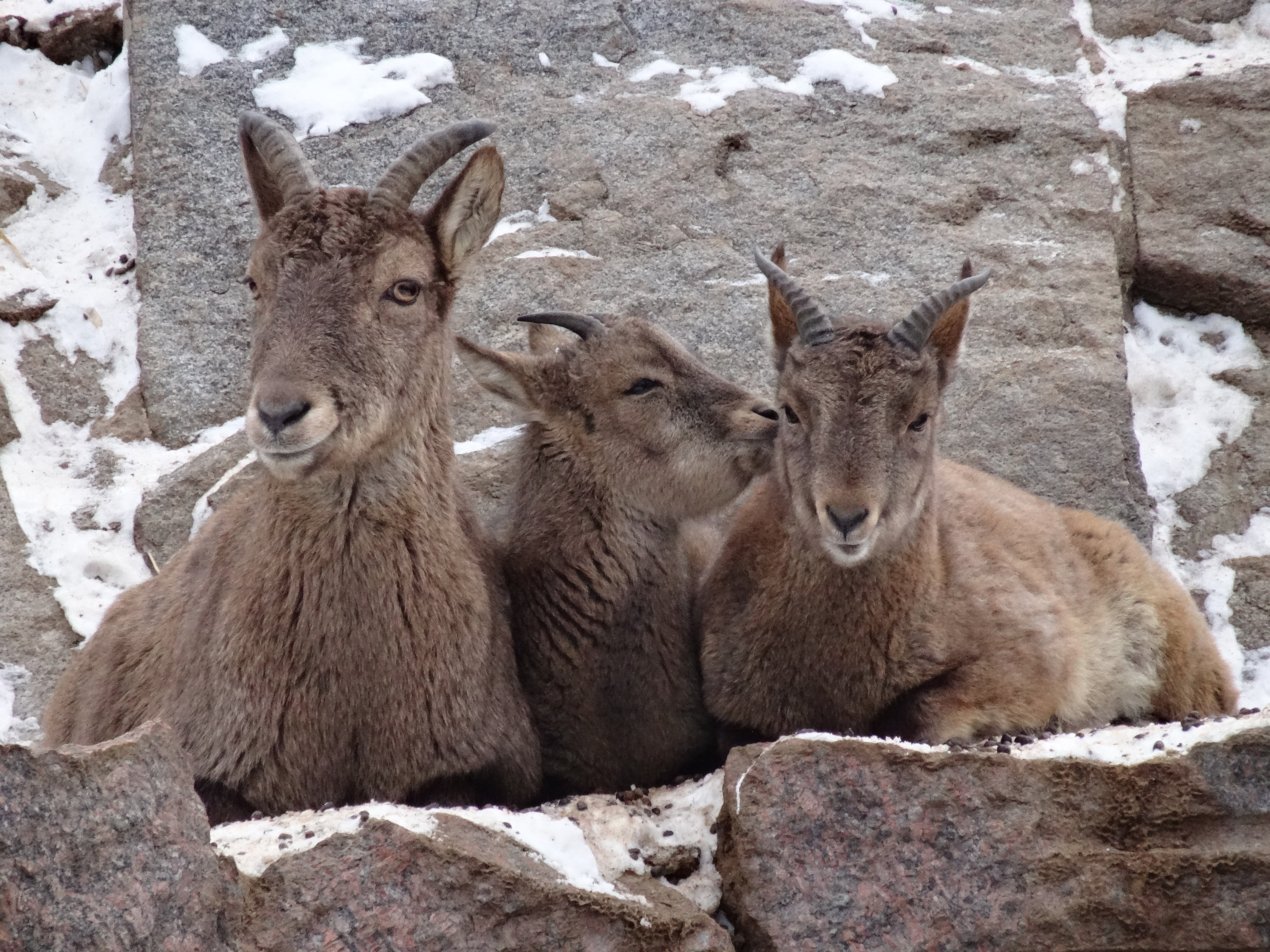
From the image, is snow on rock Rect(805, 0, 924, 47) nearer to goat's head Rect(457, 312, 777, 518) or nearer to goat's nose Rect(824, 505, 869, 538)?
goat's head Rect(457, 312, 777, 518)

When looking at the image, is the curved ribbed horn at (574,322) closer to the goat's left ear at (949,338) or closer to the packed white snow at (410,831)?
the goat's left ear at (949,338)

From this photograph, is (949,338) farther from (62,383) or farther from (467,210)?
(62,383)

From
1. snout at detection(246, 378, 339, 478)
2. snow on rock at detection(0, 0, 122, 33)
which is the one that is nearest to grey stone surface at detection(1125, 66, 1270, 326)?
snout at detection(246, 378, 339, 478)

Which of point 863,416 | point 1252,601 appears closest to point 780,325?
point 863,416

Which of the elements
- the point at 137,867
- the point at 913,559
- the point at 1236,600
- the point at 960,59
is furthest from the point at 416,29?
the point at 137,867

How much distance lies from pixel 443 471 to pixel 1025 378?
4.47 metres

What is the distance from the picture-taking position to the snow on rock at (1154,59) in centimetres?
1102

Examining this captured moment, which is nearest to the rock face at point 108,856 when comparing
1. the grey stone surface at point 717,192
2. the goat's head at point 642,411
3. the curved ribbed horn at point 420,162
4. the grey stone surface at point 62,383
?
the curved ribbed horn at point 420,162

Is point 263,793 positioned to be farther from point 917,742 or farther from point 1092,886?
point 1092,886

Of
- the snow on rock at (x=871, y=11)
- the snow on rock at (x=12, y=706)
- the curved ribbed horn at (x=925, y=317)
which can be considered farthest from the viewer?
the snow on rock at (x=871, y=11)

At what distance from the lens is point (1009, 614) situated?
6.84m

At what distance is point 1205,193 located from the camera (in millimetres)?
10508

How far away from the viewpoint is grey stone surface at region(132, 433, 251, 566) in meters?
8.65

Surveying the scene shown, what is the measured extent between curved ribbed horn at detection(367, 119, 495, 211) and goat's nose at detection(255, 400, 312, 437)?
120cm
